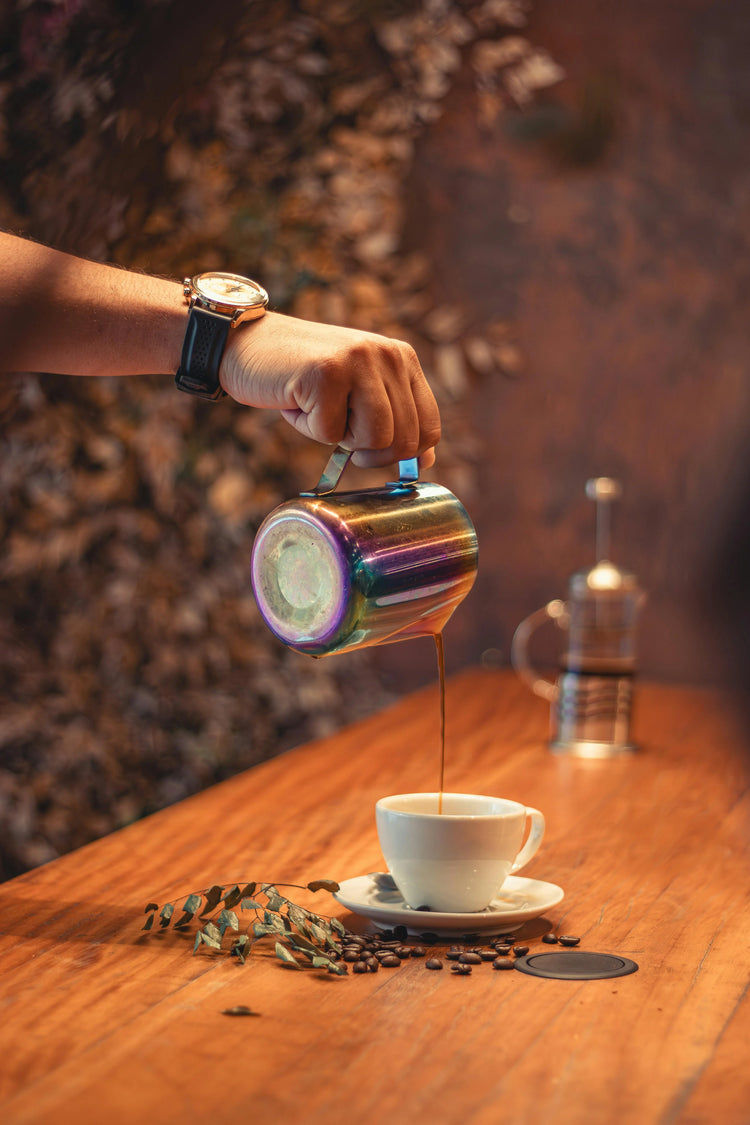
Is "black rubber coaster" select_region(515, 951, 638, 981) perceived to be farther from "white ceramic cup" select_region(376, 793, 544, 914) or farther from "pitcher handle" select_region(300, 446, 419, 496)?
"pitcher handle" select_region(300, 446, 419, 496)

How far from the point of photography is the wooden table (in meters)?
0.76

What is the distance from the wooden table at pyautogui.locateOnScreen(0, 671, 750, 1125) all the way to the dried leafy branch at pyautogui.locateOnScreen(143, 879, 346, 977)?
1 centimetres

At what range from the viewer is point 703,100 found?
273 centimetres

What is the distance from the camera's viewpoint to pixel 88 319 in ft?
4.14

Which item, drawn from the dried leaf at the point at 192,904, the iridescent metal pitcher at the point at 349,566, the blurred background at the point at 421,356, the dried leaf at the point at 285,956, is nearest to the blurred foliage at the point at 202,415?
the blurred background at the point at 421,356

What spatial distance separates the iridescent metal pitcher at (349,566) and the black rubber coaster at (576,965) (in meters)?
0.30

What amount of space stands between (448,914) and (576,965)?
111 millimetres

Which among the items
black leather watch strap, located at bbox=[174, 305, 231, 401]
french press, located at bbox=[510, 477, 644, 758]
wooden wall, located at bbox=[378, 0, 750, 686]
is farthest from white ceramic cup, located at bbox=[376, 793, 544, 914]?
wooden wall, located at bbox=[378, 0, 750, 686]

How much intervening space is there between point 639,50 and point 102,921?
2.33 meters

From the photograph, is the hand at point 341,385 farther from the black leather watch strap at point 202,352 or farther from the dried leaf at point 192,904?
the dried leaf at point 192,904

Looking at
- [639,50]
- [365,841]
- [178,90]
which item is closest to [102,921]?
[365,841]

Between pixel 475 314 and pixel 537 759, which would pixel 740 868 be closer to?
pixel 537 759

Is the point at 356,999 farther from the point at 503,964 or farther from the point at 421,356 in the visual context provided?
the point at 421,356

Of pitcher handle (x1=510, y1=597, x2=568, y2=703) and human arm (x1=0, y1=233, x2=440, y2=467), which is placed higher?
human arm (x1=0, y1=233, x2=440, y2=467)
